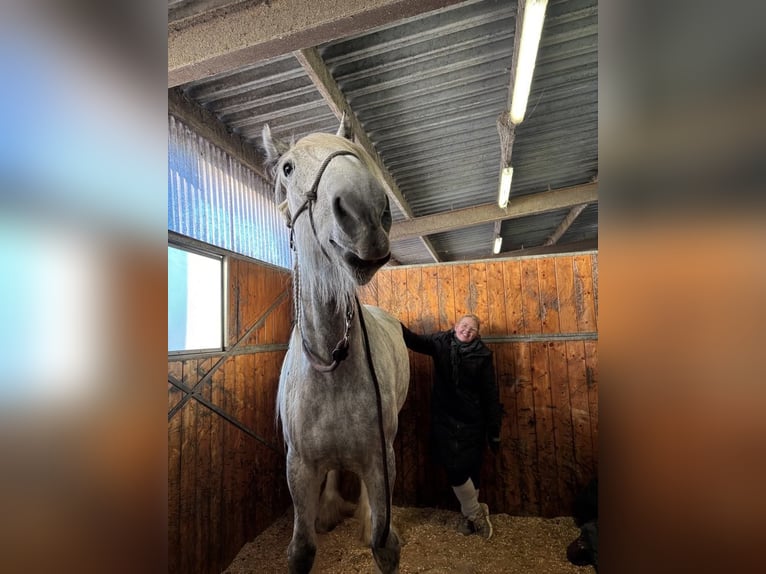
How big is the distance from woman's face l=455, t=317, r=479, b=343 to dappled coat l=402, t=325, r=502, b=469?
0.03 metres

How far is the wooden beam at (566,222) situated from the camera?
5.19m

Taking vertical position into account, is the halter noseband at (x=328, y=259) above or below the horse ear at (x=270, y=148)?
below

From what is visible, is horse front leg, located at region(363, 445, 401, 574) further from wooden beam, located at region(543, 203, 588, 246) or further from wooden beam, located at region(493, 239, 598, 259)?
wooden beam, located at region(493, 239, 598, 259)

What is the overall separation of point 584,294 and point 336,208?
2.30 m

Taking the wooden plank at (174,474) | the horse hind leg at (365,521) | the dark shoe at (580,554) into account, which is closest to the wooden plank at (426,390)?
the horse hind leg at (365,521)

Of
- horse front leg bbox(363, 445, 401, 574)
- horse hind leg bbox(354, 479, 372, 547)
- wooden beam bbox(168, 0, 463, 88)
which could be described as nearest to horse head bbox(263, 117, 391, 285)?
wooden beam bbox(168, 0, 463, 88)

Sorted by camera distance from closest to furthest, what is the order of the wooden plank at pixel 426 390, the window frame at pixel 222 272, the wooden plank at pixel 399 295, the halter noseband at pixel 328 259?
the halter noseband at pixel 328 259, the window frame at pixel 222 272, the wooden plank at pixel 426 390, the wooden plank at pixel 399 295

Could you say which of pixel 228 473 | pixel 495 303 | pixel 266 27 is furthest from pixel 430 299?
pixel 266 27

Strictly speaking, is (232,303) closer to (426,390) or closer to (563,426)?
(426,390)

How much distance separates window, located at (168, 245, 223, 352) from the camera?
1.83 m

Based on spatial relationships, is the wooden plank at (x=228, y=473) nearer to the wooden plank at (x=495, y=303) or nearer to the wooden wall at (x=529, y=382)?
the wooden wall at (x=529, y=382)

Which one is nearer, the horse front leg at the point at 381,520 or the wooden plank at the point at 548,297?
the horse front leg at the point at 381,520
